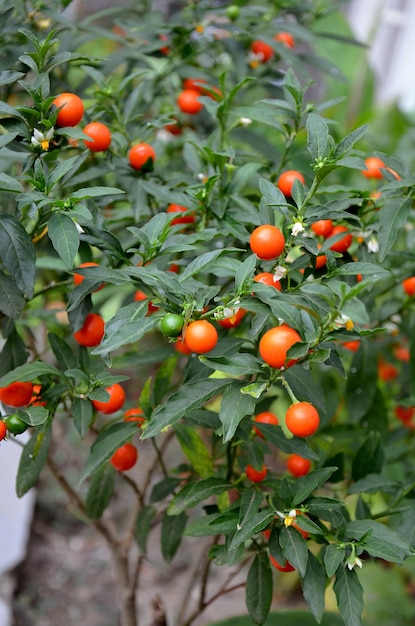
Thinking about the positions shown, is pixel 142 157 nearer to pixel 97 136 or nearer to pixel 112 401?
pixel 97 136

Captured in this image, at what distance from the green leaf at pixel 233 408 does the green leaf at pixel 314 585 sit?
0.17 m

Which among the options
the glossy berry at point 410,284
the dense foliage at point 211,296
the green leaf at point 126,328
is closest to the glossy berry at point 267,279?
the dense foliage at point 211,296

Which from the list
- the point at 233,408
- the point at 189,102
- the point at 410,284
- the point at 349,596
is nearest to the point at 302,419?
the point at 233,408

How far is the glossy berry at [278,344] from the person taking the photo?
563mm

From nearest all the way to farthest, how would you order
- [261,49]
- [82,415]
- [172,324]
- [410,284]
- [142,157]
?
1. [172,324]
2. [82,415]
3. [142,157]
4. [410,284]
5. [261,49]

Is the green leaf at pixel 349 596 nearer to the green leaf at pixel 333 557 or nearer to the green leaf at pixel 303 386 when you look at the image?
the green leaf at pixel 333 557

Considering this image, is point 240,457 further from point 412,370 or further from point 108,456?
point 412,370

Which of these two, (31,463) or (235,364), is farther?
(31,463)

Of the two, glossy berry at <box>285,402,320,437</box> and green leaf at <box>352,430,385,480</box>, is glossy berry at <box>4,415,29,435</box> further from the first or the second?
green leaf at <box>352,430,385,480</box>

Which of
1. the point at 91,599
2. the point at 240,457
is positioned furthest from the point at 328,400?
the point at 91,599

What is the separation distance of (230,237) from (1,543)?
1089 mm

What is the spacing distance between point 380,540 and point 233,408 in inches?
8.1

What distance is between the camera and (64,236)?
0.58 meters

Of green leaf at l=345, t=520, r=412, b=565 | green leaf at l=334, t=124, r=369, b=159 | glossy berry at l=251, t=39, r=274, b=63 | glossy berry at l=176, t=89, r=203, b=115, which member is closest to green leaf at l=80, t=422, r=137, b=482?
green leaf at l=345, t=520, r=412, b=565
